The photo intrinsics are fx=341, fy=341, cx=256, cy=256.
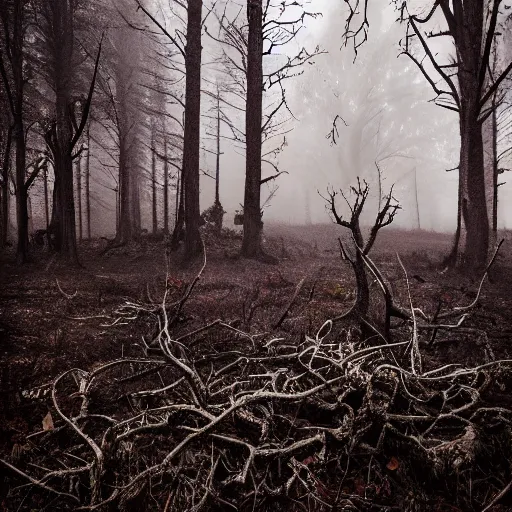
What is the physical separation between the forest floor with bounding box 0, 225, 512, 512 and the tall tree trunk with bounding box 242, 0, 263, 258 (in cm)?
68

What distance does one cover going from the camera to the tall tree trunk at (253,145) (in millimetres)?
8305

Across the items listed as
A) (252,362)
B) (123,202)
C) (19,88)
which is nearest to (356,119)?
(123,202)

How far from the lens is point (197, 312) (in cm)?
407

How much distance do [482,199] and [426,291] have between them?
2.64 metres

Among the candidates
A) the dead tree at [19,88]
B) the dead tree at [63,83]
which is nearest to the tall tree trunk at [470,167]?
the dead tree at [63,83]

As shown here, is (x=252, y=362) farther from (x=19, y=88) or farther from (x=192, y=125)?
(x=19, y=88)

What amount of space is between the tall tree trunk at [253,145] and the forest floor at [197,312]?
0.68m

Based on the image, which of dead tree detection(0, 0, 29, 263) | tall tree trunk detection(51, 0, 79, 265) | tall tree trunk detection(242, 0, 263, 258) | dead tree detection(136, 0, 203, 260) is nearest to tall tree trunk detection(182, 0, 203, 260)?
dead tree detection(136, 0, 203, 260)

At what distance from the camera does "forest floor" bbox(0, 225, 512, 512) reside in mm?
1971

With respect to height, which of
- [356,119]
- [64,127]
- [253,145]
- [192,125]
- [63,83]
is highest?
[356,119]

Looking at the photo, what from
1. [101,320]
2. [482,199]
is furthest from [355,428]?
[482,199]

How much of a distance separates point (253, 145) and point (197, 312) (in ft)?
18.4

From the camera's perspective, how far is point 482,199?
251 inches

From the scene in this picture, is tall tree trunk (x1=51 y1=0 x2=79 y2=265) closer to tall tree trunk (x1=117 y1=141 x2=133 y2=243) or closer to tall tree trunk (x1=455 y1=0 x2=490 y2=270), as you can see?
tall tree trunk (x1=117 y1=141 x2=133 y2=243)
